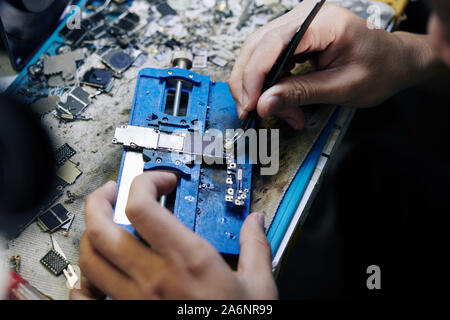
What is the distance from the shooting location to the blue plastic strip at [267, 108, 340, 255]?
110 cm

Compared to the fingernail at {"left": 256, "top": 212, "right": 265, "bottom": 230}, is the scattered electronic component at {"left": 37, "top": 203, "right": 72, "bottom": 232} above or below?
above

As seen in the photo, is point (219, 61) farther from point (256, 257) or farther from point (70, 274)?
point (70, 274)

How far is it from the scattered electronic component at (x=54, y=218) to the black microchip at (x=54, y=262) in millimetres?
74

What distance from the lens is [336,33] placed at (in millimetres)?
1187

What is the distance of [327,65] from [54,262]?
107 centimetres

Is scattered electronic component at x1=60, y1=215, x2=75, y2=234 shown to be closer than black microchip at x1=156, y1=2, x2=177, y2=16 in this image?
Yes

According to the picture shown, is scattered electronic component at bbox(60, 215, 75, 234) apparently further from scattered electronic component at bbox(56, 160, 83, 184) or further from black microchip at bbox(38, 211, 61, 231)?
scattered electronic component at bbox(56, 160, 83, 184)

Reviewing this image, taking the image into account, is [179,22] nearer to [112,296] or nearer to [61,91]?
[61,91]

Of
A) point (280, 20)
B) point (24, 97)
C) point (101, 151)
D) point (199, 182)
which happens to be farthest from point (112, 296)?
point (280, 20)

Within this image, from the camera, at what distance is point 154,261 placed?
82 cm

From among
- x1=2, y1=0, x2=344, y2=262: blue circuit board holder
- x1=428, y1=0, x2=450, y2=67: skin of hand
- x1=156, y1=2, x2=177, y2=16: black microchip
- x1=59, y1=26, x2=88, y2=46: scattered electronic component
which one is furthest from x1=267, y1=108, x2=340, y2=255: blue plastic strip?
x1=59, y1=26, x2=88, y2=46: scattered electronic component

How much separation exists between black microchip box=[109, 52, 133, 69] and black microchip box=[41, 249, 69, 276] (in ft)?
2.36

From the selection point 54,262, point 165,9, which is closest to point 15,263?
point 54,262

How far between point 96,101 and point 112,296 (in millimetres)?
737
